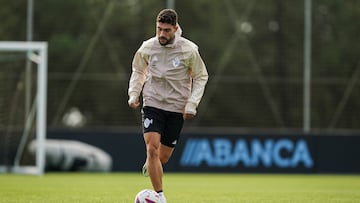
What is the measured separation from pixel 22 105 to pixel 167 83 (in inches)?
433

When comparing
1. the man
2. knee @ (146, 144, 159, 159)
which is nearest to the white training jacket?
the man

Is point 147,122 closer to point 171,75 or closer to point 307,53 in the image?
point 171,75

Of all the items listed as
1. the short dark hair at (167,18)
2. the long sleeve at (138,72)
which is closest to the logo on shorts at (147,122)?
the long sleeve at (138,72)

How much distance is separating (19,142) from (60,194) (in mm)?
7925

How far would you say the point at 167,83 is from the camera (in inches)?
379

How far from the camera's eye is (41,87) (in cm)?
1892

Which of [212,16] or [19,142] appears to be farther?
[212,16]

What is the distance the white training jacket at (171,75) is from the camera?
9586mm

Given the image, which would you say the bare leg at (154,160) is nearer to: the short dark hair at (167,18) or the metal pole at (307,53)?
the short dark hair at (167,18)

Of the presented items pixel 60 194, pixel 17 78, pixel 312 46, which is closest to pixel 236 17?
pixel 312 46

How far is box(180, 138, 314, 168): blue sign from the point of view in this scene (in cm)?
2111

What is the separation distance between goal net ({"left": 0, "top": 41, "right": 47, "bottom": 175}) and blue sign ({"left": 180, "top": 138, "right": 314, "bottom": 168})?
3.61 meters

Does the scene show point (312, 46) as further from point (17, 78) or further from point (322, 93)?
point (17, 78)

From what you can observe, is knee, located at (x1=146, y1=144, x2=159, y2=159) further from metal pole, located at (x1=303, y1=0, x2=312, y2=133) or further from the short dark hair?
metal pole, located at (x1=303, y1=0, x2=312, y2=133)
